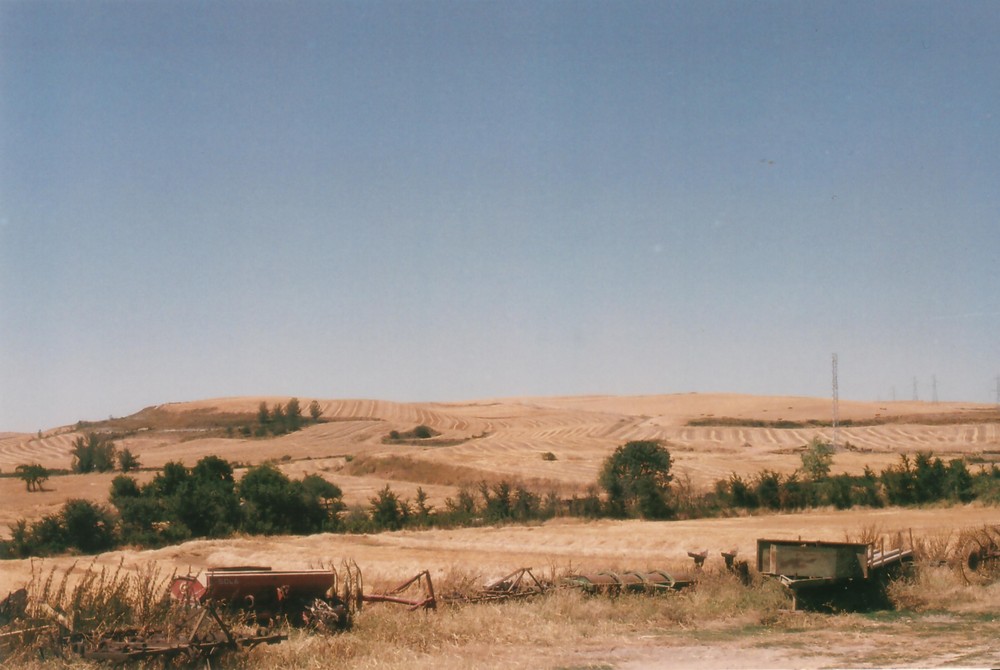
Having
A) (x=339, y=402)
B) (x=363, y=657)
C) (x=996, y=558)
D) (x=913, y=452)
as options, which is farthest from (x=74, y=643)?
(x=339, y=402)

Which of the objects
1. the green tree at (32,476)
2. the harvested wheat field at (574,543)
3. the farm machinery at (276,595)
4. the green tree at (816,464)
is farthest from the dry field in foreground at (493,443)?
the farm machinery at (276,595)

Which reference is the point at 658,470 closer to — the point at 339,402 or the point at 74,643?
the point at 74,643

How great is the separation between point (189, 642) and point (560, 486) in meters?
48.2

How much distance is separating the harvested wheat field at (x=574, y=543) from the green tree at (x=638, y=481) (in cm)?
282

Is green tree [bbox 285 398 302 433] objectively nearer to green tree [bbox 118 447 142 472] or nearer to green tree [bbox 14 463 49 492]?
green tree [bbox 118 447 142 472]

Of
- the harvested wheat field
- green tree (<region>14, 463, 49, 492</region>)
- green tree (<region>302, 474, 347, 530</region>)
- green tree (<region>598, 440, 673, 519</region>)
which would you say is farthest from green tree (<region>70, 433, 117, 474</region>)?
green tree (<region>598, 440, 673, 519</region>)

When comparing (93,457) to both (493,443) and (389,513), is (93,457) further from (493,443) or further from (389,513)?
(389,513)

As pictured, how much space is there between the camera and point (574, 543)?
130 ft

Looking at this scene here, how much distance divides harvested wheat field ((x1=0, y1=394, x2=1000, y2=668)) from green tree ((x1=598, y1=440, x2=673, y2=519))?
2.82 m

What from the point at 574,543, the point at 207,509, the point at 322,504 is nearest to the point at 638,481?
the point at 574,543

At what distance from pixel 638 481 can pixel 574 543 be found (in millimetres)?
11166

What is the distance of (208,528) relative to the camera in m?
45.8

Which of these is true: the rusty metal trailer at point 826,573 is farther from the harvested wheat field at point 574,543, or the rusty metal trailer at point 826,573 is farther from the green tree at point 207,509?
the green tree at point 207,509

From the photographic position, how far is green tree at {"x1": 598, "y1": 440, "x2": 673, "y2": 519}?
49.2 m
